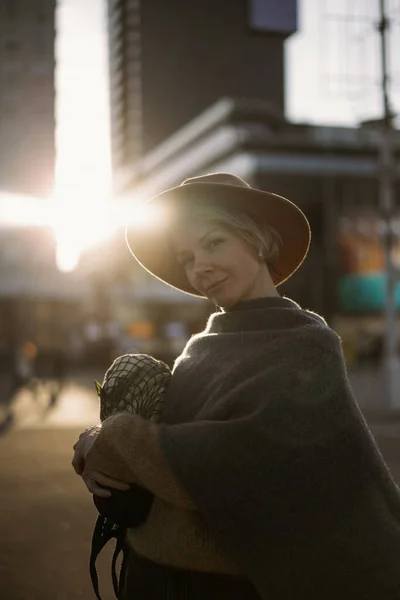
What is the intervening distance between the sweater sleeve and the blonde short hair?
0.48 m

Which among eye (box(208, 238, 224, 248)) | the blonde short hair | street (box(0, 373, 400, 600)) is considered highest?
the blonde short hair

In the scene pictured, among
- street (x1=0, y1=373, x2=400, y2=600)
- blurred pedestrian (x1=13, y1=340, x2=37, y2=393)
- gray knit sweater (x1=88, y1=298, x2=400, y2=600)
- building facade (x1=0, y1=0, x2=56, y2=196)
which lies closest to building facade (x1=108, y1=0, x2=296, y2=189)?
building facade (x1=0, y1=0, x2=56, y2=196)

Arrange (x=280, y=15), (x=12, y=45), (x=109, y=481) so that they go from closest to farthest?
(x=109, y=481) < (x=12, y=45) < (x=280, y=15)

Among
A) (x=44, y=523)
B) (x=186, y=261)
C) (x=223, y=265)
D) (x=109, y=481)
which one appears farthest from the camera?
(x=44, y=523)

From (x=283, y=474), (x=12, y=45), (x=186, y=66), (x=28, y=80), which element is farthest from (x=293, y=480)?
(x=186, y=66)

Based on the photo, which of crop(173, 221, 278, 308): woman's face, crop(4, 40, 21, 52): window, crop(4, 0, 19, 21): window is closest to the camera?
crop(173, 221, 278, 308): woman's face

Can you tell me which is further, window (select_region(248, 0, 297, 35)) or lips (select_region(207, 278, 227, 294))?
window (select_region(248, 0, 297, 35))

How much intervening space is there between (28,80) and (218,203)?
29.3 meters

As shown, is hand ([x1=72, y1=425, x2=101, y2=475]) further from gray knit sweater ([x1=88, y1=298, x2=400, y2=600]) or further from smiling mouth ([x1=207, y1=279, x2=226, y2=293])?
smiling mouth ([x1=207, y1=279, x2=226, y2=293])

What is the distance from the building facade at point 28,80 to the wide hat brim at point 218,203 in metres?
23.8

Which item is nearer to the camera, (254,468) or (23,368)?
(254,468)

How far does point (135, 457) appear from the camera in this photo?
1769 millimetres

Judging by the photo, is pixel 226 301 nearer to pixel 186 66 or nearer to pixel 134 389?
pixel 134 389

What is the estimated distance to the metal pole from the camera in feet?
54.7
